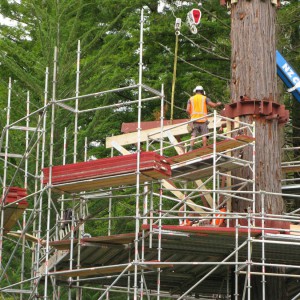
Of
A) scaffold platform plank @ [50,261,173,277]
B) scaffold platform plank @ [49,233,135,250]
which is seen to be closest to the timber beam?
scaffold platform plank @ [49,233,135,250]

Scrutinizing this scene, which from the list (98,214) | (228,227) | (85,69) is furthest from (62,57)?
(228,227)

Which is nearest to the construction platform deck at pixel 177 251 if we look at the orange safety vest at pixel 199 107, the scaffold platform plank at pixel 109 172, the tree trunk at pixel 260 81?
the tree trunk at pixel 260 81

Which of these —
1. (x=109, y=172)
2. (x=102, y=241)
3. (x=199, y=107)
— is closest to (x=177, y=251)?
(x=102, y=241)

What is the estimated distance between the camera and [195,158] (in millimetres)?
32156

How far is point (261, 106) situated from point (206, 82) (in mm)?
14908

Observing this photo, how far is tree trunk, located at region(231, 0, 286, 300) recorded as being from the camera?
3234 centimetres

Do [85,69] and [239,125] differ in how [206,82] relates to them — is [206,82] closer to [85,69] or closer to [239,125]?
[85,69]

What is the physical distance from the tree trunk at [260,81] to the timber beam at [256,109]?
0.12 m

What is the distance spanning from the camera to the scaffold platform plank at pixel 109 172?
96.8ft

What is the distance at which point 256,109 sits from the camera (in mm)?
32469

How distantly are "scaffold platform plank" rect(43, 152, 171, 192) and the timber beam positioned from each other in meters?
3.39

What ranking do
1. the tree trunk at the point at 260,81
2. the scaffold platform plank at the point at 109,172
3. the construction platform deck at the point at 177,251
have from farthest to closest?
the tree trunk at the point at 260,81
the construction platform deck at the point at 177,251
the scaffold platform plank at the point at 109,172

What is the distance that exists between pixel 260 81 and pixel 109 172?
16.0 feet

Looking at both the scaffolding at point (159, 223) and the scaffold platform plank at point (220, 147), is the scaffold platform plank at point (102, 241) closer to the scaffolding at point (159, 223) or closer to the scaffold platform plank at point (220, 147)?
the scaffolding at point (159, 223)
